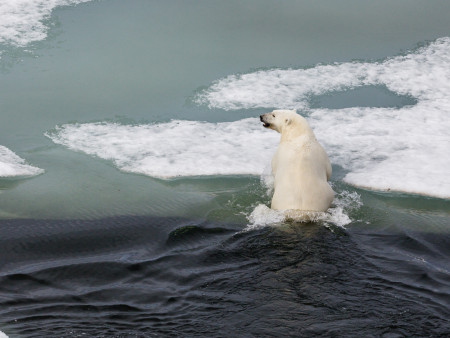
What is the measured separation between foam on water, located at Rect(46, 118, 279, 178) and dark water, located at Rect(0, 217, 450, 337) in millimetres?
1530

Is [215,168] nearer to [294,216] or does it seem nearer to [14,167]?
[294,216]

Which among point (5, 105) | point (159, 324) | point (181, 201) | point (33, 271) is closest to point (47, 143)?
point (5, 105)

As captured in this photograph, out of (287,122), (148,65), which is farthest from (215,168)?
(148,65)

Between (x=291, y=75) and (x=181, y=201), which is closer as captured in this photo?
(x=181, y=201)

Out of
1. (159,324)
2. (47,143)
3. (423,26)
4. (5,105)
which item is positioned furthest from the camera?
(423,26)

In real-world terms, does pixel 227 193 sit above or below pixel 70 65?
below

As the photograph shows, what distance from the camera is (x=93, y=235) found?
7715 millimetres

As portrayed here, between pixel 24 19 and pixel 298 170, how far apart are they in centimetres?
815

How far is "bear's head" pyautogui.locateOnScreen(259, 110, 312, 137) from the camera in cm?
867

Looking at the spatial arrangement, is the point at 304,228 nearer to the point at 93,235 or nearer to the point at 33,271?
the point at 93,235

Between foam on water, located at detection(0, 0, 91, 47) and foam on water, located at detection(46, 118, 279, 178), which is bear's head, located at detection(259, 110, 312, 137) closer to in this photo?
foam on water, located at detection(46, 118, 279, 178)

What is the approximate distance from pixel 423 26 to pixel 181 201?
26.4ft

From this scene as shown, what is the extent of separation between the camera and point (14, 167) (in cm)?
926

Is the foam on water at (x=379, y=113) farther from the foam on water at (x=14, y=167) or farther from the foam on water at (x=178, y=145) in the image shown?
the foam on water at (x=14, y=167)
